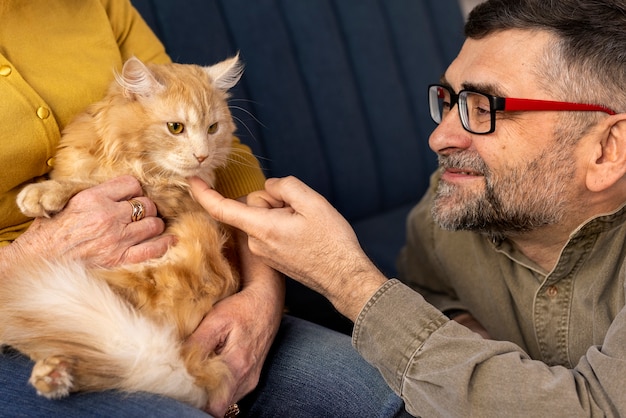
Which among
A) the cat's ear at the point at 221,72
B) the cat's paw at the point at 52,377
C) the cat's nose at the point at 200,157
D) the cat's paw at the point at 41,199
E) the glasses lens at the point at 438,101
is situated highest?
the cat's ear at the point at 221,72

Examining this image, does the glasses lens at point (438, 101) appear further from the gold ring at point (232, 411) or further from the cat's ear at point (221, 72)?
the gold ring at point (232, 411)

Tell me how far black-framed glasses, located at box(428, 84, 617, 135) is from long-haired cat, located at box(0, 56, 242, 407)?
542 mm

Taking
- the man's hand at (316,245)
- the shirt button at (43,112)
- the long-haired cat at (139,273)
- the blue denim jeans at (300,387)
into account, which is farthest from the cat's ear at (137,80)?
the blue denim jeans at (300,387)

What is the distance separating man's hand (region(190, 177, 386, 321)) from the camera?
140 cm

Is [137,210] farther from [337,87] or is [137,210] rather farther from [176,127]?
[337,87]

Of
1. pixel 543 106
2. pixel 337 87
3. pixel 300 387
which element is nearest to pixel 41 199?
pixel 300 387

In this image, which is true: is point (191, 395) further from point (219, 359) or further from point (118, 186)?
point (118, 186)

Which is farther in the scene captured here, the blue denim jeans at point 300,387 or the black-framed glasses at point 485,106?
the black-framed glasses at point 485,106

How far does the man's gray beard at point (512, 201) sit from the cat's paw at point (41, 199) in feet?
2.79

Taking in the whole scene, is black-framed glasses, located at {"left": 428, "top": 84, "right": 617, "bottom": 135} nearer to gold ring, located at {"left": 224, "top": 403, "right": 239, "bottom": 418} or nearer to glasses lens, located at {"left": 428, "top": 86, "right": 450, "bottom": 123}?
glasses lens, located at {"left": 428, "top": 86, "right": 450, "bottom": 123}

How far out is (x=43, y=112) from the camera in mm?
1395

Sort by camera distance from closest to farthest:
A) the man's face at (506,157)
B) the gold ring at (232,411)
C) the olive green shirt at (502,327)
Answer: the olive green shirt at (502,327) < the gold ring at (232,411) < the man's face at (506,157)

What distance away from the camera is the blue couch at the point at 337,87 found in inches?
88.2

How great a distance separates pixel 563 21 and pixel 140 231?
102 cm
